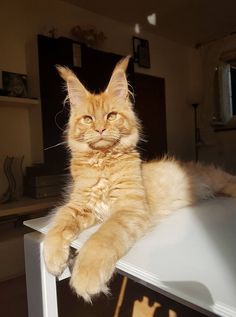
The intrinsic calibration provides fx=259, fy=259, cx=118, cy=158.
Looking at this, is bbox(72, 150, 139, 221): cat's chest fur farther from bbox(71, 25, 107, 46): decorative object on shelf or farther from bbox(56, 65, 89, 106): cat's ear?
bbox(71, 25, 107, 46): decorative object on shelf

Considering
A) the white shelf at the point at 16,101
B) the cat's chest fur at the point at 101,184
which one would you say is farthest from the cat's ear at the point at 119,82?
the white shelf at the point at 16,101

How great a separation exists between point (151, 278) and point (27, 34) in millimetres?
2292

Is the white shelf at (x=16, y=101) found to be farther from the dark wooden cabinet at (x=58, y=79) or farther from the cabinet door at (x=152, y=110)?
the cabinet door at (x=152, y=110)

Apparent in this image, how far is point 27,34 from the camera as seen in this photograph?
7.11 ft

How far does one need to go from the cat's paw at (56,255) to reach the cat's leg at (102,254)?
0.22ft

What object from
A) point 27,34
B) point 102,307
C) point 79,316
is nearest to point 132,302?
point 102,307

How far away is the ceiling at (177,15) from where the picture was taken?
2.55 metres

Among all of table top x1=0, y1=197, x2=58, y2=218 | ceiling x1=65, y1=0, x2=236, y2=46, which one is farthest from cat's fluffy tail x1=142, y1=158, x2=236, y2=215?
ceiling x1=65, y1=0, x2=236, y2=46

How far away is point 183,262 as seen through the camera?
0.45 m

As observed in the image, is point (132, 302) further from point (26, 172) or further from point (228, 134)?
point (228, 134)

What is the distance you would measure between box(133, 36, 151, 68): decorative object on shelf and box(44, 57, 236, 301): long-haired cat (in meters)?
2.28

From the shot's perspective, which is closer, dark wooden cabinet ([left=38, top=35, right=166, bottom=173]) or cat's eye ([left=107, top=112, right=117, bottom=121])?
cat's eye ([left=107, top=112, right=117, bottom=121])

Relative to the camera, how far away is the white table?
36 cm

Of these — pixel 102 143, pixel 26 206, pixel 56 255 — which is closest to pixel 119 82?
pixel 102 143
